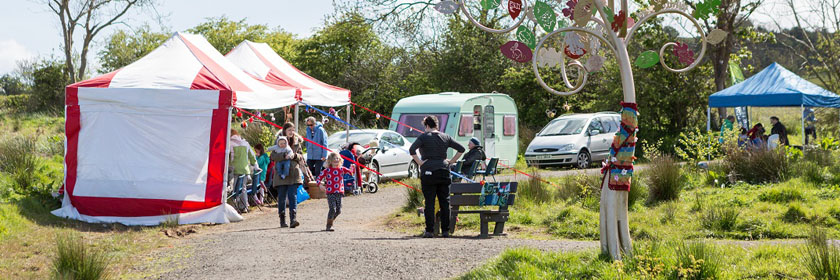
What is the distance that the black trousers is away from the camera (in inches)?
391

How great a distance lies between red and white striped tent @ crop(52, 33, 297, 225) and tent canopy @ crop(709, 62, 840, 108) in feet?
37.9

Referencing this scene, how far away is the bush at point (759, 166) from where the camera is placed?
44.1 feet

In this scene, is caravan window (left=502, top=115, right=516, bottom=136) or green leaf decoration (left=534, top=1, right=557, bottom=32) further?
caravan window (left=502, top=115, right=516, bottom=136)

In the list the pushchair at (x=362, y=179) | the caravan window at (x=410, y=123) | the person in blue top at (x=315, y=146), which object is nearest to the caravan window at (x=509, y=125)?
the caravan window at (x=410, y=123)

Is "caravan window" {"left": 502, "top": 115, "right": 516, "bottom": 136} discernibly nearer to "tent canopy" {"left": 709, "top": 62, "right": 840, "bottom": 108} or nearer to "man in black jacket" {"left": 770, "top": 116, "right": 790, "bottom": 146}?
"tent canopy" {"left": 709, "top": 62, "right": 840, "bottom": 108}

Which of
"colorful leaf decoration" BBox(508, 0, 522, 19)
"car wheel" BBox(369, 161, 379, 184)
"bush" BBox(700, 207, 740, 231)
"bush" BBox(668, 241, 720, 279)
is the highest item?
"colorful leaf decoration" BBox(508, 0, 522, 19)

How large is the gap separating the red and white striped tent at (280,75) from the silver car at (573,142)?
19.0 ft

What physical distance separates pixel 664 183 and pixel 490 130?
29.2 feet

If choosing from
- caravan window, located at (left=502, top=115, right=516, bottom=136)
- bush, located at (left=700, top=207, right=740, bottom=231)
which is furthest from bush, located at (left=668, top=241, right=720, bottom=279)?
caravan window, located at (left=502, top=115, right=516, bottom=136)

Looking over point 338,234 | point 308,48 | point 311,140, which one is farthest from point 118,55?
point 338,234

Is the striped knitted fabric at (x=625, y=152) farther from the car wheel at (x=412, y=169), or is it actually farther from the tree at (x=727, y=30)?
the tree at (x=727, y=30)

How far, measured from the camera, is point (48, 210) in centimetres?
A: 1257

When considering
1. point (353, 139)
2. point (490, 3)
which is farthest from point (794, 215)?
point (353, 139)

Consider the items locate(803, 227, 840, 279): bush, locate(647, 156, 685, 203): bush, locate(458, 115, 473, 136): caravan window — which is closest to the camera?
locate(803, 227, 840, 279): bush
